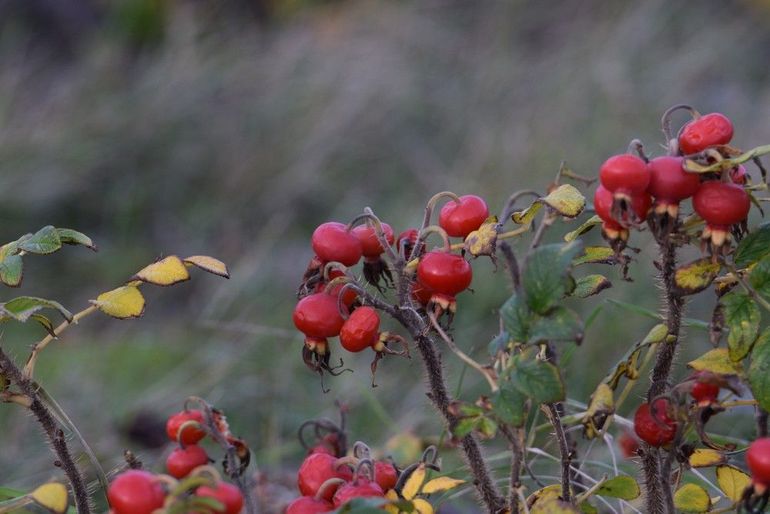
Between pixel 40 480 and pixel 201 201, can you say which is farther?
pixel 201 201

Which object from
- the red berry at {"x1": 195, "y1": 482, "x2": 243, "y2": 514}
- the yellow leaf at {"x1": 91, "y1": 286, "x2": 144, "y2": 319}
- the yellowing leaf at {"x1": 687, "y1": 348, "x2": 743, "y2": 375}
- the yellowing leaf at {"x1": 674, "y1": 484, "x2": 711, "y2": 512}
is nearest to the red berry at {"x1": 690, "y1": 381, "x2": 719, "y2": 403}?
the yellowing leaf at {"x1": 687, "y1": 348, "x2": 743, "y2": 375}

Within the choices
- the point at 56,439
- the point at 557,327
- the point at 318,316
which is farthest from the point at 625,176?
the point at 56,439

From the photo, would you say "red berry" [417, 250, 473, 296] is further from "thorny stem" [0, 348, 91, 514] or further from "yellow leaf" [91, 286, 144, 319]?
"thorny stem" [0, 348, 91, 514]

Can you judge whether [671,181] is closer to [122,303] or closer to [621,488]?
[621,488]

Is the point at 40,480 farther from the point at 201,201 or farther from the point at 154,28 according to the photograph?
the point at 154,28

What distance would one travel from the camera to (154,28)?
22.4 feet

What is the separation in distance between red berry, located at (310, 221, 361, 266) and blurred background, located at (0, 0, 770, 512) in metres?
1.16

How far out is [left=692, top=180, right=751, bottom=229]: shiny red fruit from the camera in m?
0.99

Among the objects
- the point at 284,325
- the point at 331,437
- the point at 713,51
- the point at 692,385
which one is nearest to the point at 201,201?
the point at 284,325

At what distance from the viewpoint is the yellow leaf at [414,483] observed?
1196 mm

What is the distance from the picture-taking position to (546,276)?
38.7 inches

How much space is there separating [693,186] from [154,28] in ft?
20.8

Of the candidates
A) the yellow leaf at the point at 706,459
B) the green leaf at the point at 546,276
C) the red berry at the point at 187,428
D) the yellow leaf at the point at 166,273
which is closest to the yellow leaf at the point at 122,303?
the yellow leaf at the point at 166,273

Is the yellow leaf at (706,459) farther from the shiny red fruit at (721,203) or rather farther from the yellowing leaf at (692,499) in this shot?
the shiny red fruit at (721,203)
